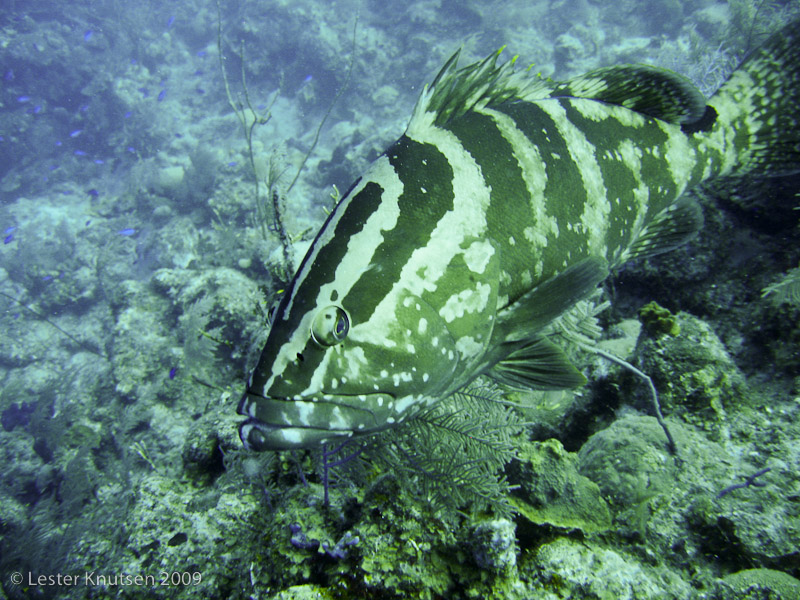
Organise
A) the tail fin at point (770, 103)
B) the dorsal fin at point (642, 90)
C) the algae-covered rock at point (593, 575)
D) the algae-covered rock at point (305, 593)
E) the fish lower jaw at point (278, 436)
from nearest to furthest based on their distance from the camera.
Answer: the fish lower jaw at point (278, 436)
the algae-covered rock at point (305, 593)
the algae-covered rock at point (593, 575)
the dorsal fin at point (642, 90)
the tail fin at point (770, 103)

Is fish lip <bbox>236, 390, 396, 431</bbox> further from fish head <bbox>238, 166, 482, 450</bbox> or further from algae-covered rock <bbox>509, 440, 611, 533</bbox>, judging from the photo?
algae-covered rock <bbox>509, 440, 611, 533</bbox>

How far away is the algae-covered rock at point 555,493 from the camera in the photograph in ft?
7.34

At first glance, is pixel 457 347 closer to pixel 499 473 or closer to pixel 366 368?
pixel 366 368

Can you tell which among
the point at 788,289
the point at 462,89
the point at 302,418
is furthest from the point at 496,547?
the point at 788,289

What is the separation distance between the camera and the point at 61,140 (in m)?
21.9

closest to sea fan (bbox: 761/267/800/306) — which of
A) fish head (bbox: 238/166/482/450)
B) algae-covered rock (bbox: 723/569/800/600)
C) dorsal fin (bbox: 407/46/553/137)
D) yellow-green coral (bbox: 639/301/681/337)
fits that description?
yellow-green coral (bbox: 639/301/681/337)

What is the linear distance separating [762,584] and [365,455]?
2.05 meters

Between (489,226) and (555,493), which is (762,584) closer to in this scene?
(555,493)

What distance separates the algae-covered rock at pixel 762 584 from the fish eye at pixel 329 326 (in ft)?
7.48

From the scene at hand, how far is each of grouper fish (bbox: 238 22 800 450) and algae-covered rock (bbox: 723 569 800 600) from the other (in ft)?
4.09

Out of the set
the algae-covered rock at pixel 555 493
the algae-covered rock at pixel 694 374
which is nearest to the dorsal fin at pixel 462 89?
the algae-covered rock at pixel 555 493

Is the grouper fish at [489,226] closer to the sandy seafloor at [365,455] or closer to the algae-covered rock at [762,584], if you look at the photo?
the sandy seafloor at [365,455]

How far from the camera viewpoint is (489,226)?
190 cm

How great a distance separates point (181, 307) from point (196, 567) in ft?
20.7
